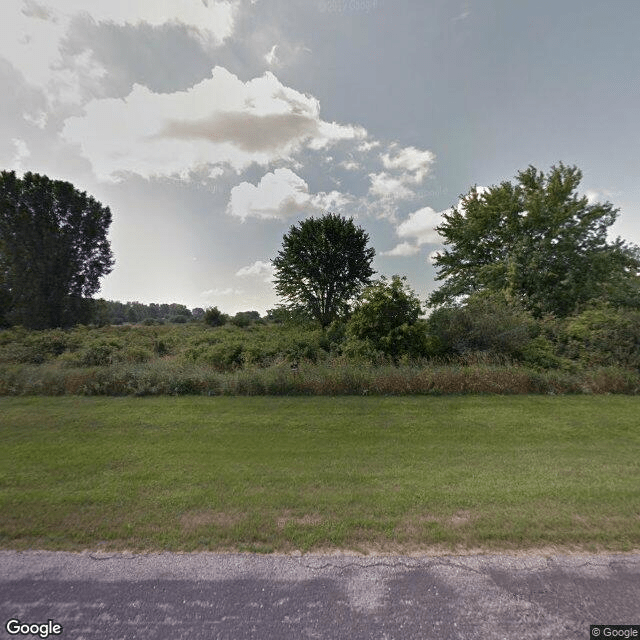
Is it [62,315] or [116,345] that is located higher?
[62,315]

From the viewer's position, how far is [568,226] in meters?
17.0

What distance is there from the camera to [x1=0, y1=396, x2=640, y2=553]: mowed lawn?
9.61 feet

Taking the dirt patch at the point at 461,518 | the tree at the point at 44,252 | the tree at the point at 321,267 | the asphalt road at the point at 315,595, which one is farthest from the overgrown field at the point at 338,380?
the tree at the point at 44,252

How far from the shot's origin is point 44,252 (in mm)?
26375

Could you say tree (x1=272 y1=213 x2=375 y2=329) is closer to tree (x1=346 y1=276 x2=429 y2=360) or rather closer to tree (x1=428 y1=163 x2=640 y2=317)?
tree (x1=428 y1=163 x2=640 y2=317)

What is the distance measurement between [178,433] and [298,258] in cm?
1608

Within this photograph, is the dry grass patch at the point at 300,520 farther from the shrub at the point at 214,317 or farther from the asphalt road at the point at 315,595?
the shrub at the point at 214,317

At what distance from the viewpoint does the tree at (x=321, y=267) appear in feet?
66.8

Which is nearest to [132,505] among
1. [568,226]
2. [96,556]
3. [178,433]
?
[96,556]

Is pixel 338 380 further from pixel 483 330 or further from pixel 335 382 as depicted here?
pixel 483 330

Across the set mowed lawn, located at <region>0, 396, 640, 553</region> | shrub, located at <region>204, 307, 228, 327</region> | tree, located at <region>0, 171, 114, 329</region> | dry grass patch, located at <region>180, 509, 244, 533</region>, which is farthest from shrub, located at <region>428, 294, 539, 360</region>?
tree, located at <region>0, 171, 114, 329</region>

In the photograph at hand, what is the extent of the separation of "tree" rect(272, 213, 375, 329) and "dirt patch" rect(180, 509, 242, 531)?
16.8 m

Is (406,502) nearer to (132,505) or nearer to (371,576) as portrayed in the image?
(371,576)

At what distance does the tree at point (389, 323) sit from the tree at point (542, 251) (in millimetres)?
6493
